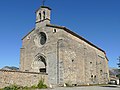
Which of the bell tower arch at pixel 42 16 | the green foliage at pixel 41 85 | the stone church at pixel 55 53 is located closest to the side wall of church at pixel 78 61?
the stone church at pixel 55 53

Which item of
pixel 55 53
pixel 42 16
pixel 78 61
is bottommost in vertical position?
pixel 78 61

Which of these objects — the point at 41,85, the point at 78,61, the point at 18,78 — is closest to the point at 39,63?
the point at 41,85

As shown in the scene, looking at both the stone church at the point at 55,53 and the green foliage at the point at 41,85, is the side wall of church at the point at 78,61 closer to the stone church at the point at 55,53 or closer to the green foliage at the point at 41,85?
the stone church at the point at 55,53

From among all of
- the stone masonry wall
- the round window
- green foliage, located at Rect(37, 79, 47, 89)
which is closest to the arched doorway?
the round window

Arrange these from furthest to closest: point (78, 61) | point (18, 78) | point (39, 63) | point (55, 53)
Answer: point (78, 61), point (39, 63), point (55, 53), point (18, 78)

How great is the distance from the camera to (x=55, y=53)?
29.6 meters

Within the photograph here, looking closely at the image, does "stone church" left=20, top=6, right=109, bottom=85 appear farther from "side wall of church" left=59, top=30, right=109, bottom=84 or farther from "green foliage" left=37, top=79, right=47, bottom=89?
A: "green foliage" left=37, top=79, right=47, bottom=89

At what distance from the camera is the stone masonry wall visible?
22339 millimetres

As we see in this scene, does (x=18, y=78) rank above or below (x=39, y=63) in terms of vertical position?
below

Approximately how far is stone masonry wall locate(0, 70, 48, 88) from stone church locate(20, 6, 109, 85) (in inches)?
137

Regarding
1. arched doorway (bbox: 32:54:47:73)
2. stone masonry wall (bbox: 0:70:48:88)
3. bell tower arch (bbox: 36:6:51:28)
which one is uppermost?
bell tower arch (bbox: 36:6:51:28)

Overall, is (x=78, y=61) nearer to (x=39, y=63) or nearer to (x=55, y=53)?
(x=55, y=53)

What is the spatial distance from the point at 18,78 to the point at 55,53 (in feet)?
25.5

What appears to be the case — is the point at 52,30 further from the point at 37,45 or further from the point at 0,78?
the point at 0,78
